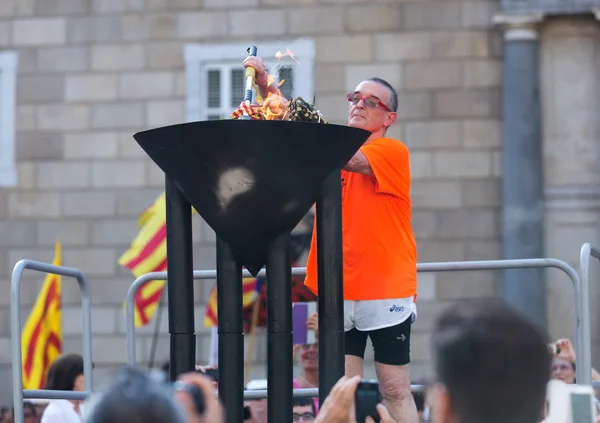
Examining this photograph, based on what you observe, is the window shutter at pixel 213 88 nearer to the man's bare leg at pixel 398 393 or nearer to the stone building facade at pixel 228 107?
the stone building facade at pixel 228 107

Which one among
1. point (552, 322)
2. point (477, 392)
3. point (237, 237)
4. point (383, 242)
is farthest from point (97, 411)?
point (552, 322)

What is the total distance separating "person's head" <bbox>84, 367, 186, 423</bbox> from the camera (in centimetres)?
254

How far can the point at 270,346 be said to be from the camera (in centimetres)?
512

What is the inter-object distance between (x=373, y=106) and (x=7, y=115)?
→ 8.16 meters

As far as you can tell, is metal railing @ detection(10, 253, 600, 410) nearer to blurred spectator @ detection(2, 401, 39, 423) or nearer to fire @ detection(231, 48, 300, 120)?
fire @ detection(231, 48, 300, 120)

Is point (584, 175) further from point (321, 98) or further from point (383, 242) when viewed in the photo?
point (383, 242)

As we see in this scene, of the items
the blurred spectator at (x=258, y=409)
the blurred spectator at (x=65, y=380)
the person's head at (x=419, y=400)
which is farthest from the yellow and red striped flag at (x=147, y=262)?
the person's head at (x=419, y=400)

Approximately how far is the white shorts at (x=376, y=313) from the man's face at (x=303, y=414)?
70.1 inches

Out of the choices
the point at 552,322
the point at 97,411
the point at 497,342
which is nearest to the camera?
the point at 97,411

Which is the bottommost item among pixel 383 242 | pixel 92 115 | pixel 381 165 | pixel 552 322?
pixel 552 322

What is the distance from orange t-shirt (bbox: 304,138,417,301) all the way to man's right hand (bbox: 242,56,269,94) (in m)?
0.64

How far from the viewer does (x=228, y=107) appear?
13180mm

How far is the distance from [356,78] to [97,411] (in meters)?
10.3

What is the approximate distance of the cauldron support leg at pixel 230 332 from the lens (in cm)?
508
